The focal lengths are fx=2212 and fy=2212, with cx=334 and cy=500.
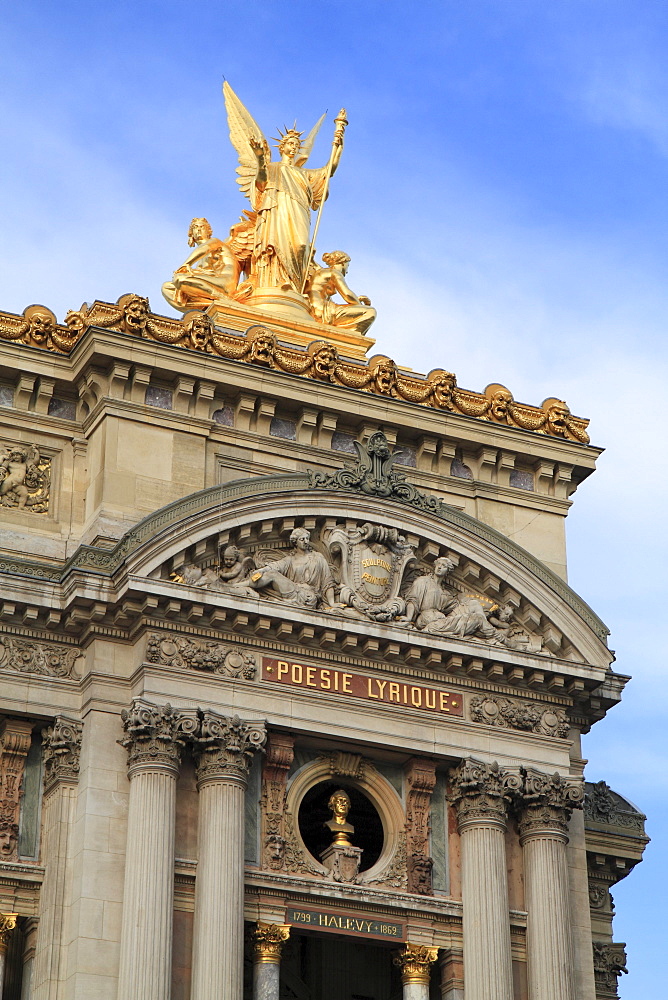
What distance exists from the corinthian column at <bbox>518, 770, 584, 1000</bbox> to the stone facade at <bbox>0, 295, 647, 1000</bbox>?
5 centimetres

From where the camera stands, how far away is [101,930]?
3247 centimetres

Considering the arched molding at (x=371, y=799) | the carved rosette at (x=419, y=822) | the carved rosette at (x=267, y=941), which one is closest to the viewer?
the carved rosette at (x=267, y=941)

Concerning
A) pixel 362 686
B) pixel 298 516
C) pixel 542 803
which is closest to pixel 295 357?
pixel 298 516

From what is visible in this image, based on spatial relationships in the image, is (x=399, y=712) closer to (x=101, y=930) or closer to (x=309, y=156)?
(x=101, y=930)

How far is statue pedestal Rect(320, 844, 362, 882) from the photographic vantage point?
34.6 metres

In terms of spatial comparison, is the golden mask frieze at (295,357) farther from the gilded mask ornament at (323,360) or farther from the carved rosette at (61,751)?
the carved rosette at (61,751)

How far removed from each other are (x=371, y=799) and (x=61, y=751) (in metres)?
5.24

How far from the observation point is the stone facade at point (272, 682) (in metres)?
33.3

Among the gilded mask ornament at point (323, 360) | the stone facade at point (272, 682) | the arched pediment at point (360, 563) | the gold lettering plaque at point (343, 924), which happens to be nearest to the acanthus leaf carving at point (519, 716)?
the stone facade at point (272, 682)

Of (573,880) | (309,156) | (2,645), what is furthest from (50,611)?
(309,156)

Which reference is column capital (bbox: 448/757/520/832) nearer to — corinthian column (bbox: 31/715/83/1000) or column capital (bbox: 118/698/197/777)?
column capital (bbox: 118/698/197/777)

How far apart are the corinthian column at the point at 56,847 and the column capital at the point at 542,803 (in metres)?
7.27

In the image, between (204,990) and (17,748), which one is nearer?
(204,990)

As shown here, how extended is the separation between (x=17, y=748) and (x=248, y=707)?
3613 mm
